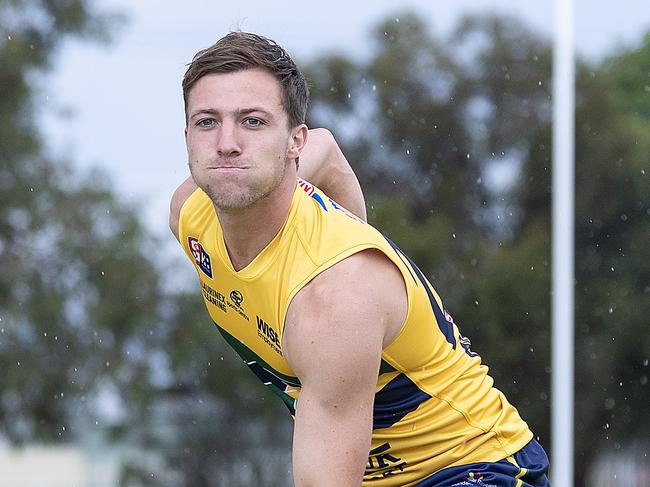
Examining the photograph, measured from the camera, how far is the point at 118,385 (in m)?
10.8

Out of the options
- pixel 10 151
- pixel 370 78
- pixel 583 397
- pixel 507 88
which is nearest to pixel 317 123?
pixel 370 78

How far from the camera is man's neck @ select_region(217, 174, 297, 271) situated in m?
2.98

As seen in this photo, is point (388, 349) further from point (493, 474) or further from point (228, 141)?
point (228, 141)

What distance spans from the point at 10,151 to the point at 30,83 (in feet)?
2.15

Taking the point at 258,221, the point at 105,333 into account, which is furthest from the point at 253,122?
the point at 105,333

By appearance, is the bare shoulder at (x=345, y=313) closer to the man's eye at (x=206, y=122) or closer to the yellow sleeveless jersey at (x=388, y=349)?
the yellow sleeveless jersey at (x=388, y=349)

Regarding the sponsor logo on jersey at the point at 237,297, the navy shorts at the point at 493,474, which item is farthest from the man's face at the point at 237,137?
the navy shorts at the point at 493,474

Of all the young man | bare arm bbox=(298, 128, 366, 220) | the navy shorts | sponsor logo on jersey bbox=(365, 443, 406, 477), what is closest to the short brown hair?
the young man

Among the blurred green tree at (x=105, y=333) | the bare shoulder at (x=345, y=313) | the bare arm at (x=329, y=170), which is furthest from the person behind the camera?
the blurred green tree at (x=105, y=333)

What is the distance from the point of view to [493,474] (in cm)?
312

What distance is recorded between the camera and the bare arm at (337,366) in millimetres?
2740

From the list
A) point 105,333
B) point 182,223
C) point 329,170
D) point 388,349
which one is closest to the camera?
point 388,349

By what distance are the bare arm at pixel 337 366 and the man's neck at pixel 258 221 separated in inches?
9.9

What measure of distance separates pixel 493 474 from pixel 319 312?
722 millimetres
